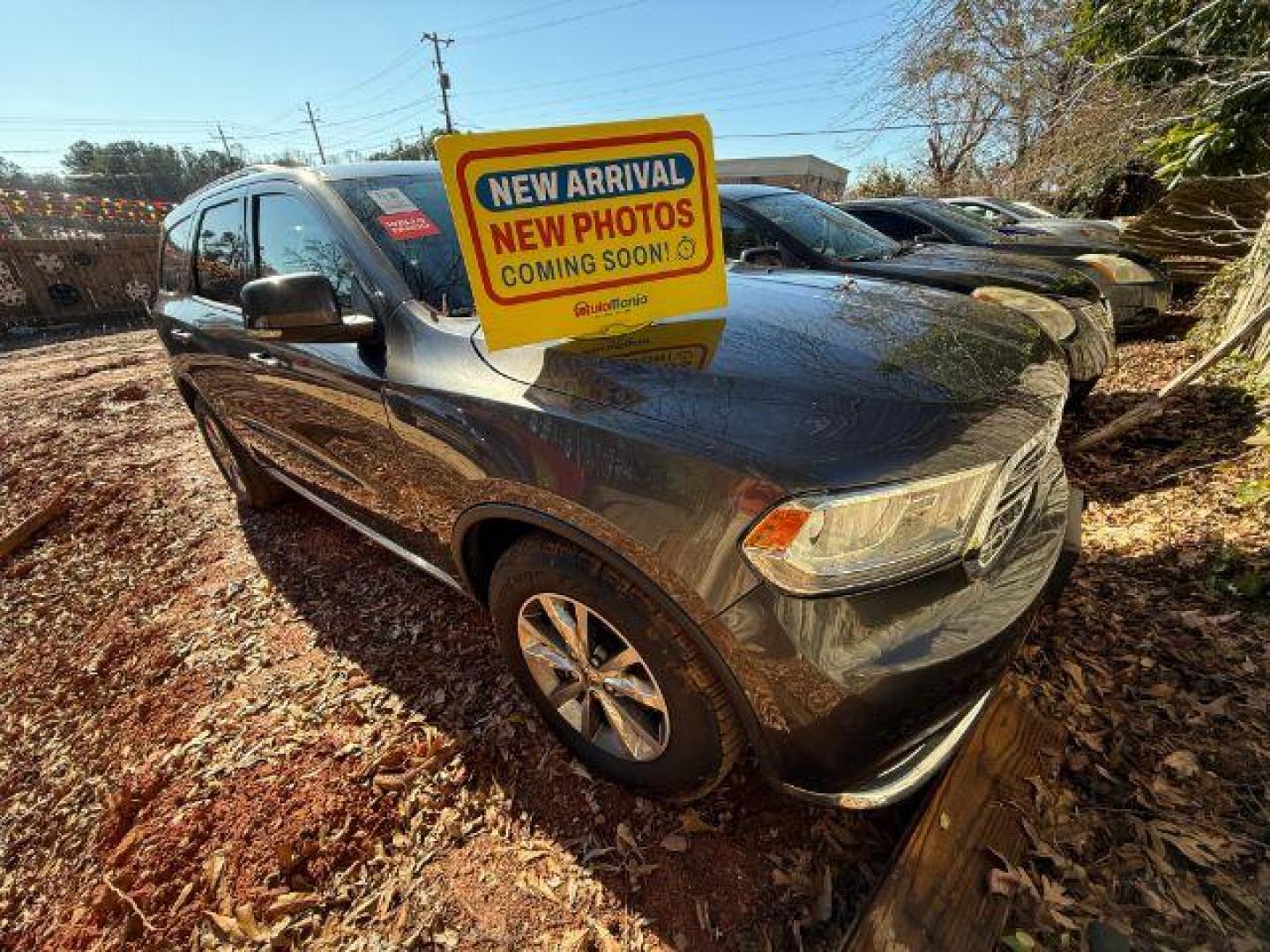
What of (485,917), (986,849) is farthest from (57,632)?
(986,849)

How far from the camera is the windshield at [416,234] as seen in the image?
198 centimetres

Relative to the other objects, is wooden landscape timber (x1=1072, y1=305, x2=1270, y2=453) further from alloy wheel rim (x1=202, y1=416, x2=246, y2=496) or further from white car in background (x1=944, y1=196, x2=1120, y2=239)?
alloy wheel rim (x1=202, y1=416, x2=246, y2=496)

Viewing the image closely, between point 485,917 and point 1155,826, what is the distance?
5.75 feet

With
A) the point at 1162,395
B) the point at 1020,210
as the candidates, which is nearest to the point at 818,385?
the point at 1162,395

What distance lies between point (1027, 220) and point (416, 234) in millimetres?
12702

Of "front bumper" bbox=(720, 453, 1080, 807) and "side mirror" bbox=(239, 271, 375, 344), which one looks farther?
"side mirror" bbox=(239, 271, 375, 344)

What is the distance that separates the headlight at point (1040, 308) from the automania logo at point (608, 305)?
242 cm

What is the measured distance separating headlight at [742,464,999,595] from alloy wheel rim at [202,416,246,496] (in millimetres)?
3659

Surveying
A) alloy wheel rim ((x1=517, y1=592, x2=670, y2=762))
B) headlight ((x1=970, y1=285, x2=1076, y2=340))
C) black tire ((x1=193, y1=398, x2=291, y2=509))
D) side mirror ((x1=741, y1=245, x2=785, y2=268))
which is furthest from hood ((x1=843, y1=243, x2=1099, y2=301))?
black tire ((x1=193, y1=398, x2=291, y2=509))

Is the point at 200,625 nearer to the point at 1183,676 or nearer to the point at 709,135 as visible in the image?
the point at 709,135

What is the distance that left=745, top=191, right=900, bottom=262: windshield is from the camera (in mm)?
4332

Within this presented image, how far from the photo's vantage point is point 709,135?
1.86 meters

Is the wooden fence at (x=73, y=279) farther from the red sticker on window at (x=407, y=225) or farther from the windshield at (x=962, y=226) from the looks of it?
the windshield at (x=962, y=226)

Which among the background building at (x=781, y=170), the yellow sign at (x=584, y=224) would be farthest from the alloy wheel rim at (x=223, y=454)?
the background building at (x=781, y=170)
